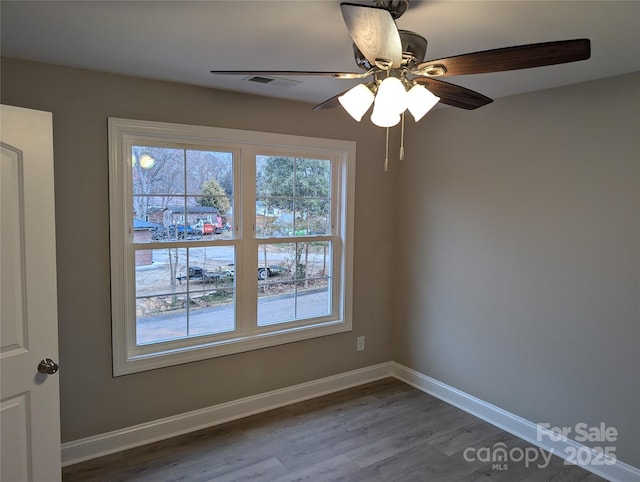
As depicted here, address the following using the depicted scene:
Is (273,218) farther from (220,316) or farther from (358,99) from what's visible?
(358,99)

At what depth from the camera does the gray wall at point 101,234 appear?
2.52 m

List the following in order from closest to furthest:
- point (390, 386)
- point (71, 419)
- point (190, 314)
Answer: point (71, 419)
point (190, 314)
point (390, 386)

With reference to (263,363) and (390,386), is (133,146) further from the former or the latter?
(390,386)

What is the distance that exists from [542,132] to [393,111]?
1806 millimetres

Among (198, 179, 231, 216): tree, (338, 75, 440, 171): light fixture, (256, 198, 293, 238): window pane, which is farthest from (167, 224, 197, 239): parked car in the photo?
(338, 75, 440, 171): light fixture

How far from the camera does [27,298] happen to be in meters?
1.93

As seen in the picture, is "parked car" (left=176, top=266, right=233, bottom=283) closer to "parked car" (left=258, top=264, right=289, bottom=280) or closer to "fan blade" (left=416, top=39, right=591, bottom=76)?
"parked car" (left=258, top=264, right=289, bottom=280)

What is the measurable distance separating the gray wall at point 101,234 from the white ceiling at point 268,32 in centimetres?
17

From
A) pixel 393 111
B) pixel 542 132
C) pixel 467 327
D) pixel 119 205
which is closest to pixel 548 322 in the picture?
pixel 467 327

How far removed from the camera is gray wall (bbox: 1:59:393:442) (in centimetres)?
252

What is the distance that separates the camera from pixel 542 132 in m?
2.88

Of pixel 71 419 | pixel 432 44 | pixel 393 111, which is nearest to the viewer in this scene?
pixel 393 111

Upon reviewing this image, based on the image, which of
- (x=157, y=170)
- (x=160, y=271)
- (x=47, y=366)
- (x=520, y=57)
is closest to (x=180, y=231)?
(x=160, y=271)

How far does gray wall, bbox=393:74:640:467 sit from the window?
27.6 inches
